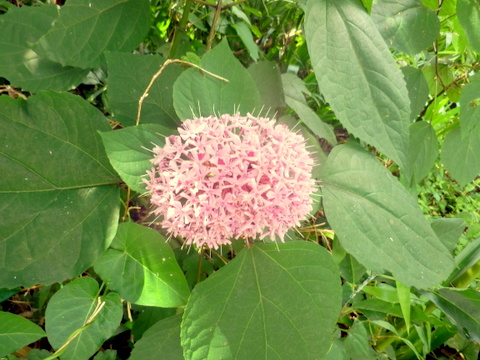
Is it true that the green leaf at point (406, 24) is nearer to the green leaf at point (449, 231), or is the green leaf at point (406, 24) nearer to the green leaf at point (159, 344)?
the green leaf at point (449, 231)

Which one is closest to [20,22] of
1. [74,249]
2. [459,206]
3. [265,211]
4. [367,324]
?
[74,249]

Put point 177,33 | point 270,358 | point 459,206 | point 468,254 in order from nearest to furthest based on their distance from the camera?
point 270,358 < point 177,33 < point 468,254 < point 459,206

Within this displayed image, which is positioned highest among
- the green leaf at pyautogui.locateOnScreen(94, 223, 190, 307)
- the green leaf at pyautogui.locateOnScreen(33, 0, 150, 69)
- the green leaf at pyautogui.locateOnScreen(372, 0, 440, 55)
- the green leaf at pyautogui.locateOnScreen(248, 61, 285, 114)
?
the green leaf at pyautogui.locateOnScreen(372, 0, 440, 55)

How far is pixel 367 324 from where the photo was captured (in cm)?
113

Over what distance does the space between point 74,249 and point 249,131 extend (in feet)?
1.08

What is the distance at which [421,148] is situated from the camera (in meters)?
0.99

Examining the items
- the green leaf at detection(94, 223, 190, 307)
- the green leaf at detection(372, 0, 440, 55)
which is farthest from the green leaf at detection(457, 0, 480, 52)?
the green leaf at detection(94, 223, 190, 307)

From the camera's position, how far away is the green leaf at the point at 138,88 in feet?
2.25

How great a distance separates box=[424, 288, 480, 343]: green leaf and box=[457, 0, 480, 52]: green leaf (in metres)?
0.56

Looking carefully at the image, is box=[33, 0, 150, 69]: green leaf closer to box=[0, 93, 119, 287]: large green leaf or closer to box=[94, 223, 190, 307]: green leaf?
box=[0, 93, 119, 287]: large green leaf

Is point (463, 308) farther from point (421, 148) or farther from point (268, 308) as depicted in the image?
point (268, 308)

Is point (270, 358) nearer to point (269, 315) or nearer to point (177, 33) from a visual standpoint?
point (269, 315)

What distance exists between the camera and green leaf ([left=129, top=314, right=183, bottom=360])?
0.66 m

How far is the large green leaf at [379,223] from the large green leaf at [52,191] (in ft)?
1.36
